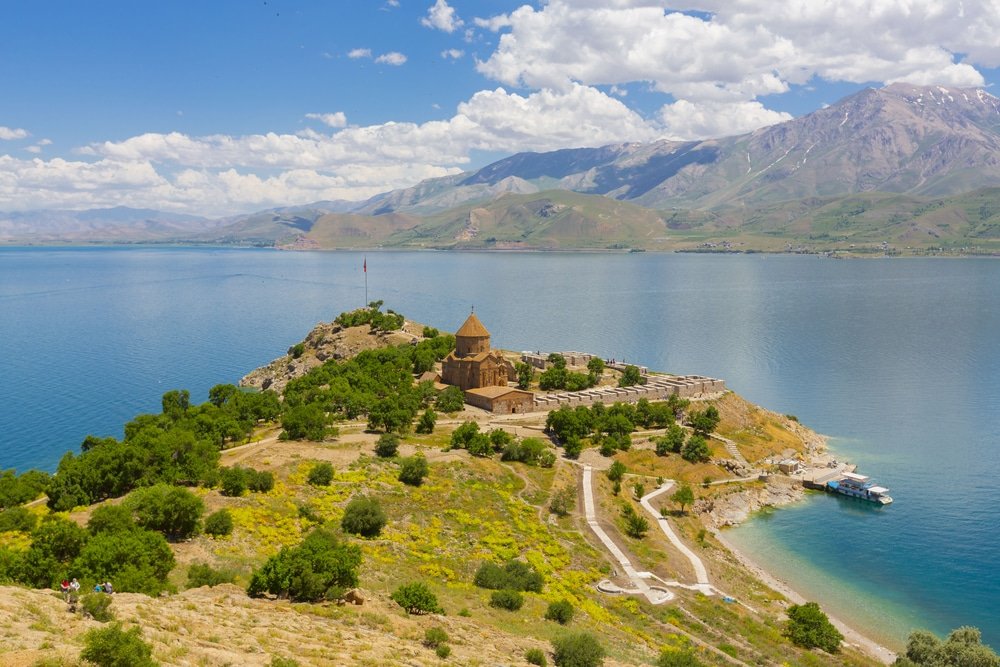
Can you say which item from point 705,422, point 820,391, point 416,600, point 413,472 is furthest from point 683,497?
point 820,391

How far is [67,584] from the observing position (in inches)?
1148

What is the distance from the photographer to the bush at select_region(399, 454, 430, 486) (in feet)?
188

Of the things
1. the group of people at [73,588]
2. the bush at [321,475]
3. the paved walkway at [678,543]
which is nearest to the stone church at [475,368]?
the paved walkway at [678,543]

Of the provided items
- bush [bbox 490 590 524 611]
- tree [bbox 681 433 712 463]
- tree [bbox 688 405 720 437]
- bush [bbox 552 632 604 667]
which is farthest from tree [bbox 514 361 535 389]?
bush [bbox 552 632 604 667]

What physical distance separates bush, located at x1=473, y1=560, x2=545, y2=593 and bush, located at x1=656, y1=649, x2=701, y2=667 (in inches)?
410

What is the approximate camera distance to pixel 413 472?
57.3 metres

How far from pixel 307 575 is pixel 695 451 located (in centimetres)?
5628

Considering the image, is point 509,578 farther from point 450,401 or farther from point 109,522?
point 450,401

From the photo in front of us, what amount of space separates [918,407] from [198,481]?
10646cm

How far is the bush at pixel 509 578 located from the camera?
137 ft

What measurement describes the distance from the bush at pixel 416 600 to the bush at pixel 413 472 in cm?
2359

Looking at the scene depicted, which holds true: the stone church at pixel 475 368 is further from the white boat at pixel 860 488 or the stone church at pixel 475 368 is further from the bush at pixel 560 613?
the bush at pixel 560 613

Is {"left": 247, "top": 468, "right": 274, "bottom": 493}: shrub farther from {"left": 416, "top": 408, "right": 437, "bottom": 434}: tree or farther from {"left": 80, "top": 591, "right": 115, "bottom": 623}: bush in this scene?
{"left": 416, "top": 408, "right": 437, "bottom": 434}: tree

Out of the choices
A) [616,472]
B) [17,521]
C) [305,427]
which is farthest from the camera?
[616,472]
